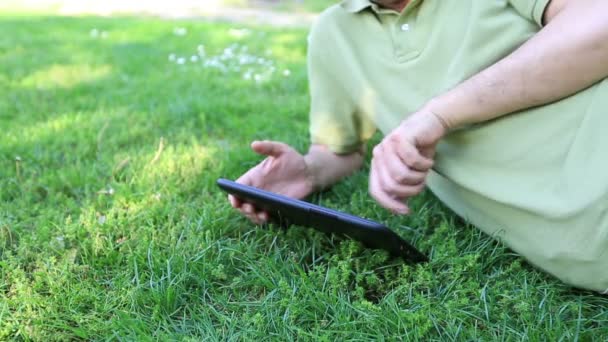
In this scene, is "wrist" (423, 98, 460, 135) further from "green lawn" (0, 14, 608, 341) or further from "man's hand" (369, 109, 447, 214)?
"green lawn" (0, 14, 608, 341)

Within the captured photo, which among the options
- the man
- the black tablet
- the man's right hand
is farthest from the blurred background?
the black tablet

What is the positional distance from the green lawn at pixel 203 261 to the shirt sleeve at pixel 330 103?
0.49 feet

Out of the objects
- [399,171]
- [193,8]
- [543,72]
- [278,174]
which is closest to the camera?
[543,72]

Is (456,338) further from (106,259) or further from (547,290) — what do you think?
(106,259)

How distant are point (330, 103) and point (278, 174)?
24 cm

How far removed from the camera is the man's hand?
3.76 ft

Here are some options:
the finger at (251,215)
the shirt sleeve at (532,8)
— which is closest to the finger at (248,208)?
the finger at (251,215)

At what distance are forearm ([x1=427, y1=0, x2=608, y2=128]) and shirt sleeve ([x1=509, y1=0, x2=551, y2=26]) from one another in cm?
3

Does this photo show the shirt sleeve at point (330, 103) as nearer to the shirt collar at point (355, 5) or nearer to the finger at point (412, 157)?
the shirt collar at point (355, 5)

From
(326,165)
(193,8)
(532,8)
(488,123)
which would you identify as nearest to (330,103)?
(326,165)

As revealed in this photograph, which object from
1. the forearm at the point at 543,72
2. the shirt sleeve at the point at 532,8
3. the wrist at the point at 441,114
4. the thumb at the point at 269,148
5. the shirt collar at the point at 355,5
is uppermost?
the shirt sleeve at the point at 532,8

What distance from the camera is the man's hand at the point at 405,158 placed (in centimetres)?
114

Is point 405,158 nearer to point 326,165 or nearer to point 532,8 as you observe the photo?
point 532,8

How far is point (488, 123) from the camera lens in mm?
1192
